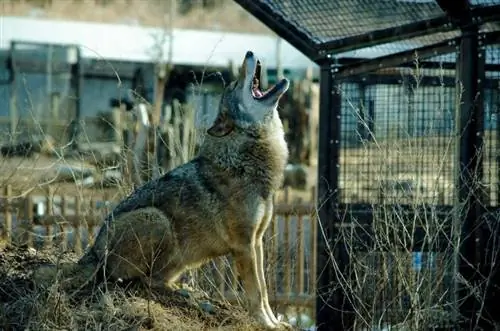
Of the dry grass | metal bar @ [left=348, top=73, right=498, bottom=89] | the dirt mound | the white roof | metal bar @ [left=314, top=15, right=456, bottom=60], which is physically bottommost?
the dirt mound

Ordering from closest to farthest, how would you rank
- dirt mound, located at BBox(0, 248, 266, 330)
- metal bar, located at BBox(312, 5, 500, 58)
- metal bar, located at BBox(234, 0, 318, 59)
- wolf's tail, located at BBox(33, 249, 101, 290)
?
dirt mound, located at BBox(0, 248, 266, 330)
wolf's tail, located at BBox(33, 249, 101, 290)
metal bar, located at BBox(312, 5, 500, 58)
metal bar, located at BBox(234, 0, 318, 59)

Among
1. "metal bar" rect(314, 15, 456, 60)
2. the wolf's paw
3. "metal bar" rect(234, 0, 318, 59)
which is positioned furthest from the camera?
"metal bar" rect(234, 0, 318, 59)

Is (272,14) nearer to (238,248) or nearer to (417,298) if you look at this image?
(238,248)

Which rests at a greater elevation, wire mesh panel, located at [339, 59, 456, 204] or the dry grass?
the dry grass

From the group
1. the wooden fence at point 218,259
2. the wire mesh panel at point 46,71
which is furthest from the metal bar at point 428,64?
the wire mesh panel at point 46,71

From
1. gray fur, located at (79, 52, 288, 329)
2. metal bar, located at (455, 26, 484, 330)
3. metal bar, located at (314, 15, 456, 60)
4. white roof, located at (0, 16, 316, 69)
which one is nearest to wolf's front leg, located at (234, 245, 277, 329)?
gray fur, located at (79, 52, 288, 329)

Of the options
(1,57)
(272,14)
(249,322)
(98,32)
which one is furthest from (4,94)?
(249,322)

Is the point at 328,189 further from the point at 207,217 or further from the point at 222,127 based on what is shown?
the point at 207,217

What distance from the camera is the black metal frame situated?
7.41 m

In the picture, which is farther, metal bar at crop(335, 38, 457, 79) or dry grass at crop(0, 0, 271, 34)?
dry grass at crop(0, 0, 271, 34)

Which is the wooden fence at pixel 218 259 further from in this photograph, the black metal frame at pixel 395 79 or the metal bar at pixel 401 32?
the metal bar at pixel 401 32

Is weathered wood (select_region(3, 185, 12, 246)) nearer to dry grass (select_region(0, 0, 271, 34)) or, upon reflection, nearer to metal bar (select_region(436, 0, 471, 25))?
metal bar (select_region(436, 0, 471, 25))

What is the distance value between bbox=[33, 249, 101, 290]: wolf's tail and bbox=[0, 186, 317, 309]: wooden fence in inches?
12.4

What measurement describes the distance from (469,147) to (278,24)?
2116 mm
